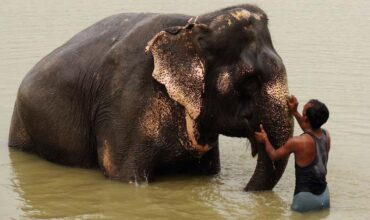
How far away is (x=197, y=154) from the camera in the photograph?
7371 mm

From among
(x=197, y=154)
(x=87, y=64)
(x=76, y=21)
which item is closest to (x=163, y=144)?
(x=197, y=154)

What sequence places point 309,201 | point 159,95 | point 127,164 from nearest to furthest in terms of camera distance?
1. point 309,201
2. point 159,95
3. point 127,164

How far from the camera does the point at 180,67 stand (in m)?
7.02

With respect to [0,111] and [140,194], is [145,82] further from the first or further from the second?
[0,111]

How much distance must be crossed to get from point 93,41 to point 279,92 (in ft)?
6.66

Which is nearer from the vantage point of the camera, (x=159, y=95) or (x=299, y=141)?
(x=299, y=141)

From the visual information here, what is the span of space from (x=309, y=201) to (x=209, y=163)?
135 cm

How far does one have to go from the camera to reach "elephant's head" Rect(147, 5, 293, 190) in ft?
22.1

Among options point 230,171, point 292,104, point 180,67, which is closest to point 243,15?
point 180,67

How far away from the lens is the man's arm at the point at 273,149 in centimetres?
658

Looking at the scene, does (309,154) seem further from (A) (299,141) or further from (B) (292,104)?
(B) (292,104)

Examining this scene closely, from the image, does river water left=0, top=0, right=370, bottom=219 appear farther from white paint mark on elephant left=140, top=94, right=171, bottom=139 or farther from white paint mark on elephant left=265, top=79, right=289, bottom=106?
white paint mark on elephant left=265, top=79, right=289, bottom=106

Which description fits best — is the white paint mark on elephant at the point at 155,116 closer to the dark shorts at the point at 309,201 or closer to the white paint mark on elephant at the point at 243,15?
the white paint mark on elephant at the point at 243,15

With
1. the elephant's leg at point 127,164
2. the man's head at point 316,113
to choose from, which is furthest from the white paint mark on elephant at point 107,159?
the man's head at point 316,113
